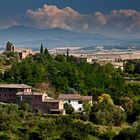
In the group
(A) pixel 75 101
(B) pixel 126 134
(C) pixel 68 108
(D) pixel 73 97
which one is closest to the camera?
(B) pixel 126 134

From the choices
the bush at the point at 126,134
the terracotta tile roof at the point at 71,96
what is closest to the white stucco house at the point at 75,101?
the terracotta tile roof at the point at 71,96

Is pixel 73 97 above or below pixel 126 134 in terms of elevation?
above

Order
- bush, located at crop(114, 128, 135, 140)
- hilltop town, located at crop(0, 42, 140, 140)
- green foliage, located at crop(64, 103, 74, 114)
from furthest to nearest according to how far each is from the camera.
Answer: green foliage, located at crop(64, 103, 74, 114)
hilltop town, located at crop(0, 42, 140, 140)
bush, located at crop(114, 128, 135, 140)

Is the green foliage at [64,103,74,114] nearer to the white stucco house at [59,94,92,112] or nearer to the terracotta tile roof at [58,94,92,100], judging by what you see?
the white stucco house at [59,94,92,112]

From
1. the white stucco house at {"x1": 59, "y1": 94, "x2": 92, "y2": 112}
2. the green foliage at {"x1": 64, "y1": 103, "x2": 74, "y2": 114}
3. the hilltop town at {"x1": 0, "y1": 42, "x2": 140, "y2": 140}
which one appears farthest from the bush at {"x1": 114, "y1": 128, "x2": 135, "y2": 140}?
the white stucco house at {"x1": 59, "y1": 94, "x2": 92, "y2": 112}

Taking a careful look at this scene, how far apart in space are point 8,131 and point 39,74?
10861 millimetres

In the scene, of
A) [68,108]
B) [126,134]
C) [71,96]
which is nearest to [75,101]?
[71,96]

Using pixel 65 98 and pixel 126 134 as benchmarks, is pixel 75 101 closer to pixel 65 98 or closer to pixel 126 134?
pixel 65 98

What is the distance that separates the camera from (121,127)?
3900cm

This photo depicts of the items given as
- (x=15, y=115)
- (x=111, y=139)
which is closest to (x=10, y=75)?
(x=15, y=115)

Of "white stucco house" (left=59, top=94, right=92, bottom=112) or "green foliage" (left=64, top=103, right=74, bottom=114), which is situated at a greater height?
"white stucco house" (left=59, top=94, right=92, bottom=112)

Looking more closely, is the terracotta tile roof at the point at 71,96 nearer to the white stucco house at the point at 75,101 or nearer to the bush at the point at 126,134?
the white stucco house at the point at 75,101

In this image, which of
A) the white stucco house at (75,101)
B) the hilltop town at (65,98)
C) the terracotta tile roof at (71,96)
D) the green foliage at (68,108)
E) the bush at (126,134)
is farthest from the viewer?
the terracotta tile roof at (71,96)

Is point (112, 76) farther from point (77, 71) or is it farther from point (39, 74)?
point (39, 74)
